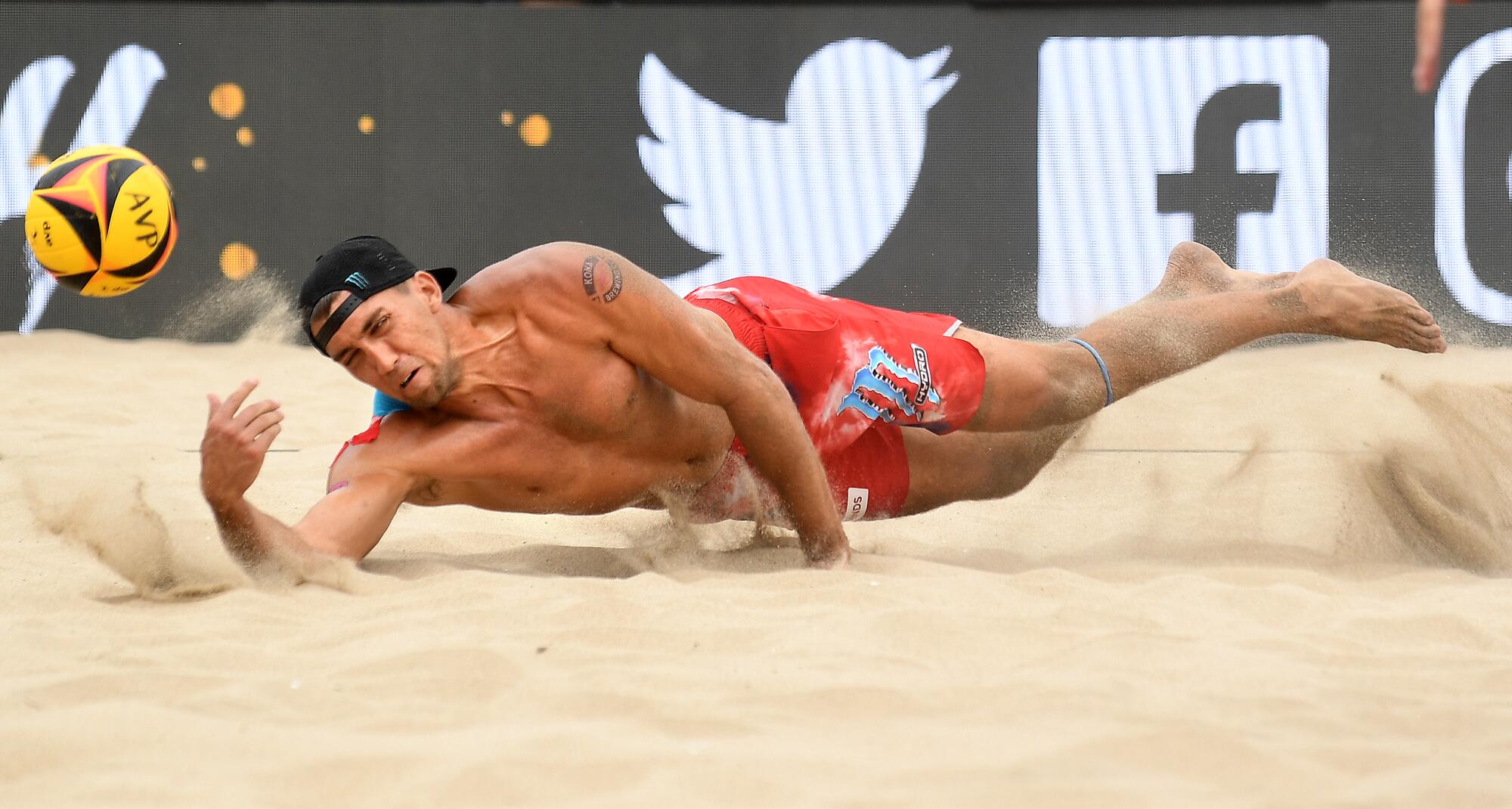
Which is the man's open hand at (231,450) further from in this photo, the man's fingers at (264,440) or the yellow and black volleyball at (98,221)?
the yellow and black volleyball at (98,221)

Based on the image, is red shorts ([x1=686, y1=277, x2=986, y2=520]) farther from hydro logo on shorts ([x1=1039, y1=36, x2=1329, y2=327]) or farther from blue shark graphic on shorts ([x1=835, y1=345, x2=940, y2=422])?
hydro logo on shorts ([x1=1039, y1=36, x2=1329, y2=327])

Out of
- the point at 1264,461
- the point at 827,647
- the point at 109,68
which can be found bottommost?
the point at 1264,461

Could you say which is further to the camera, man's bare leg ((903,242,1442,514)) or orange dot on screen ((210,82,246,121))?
orange dot on screen ((210,82,246,121))

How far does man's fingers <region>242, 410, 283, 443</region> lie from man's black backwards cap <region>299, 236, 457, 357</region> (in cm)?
18

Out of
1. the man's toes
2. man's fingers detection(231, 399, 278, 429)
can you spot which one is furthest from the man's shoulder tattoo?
the man's toes

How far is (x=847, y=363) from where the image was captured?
3119 millimetres

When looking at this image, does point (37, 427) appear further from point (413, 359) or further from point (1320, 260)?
point (1320, 260)

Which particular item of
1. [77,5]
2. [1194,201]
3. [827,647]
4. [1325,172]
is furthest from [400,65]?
[827,647]

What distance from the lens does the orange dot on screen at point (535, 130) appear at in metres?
6.57

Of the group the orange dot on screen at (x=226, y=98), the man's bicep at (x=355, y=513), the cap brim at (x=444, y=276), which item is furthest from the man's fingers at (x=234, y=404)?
the orange dot on screen at (x=226, y=98)

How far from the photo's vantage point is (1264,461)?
3.92 metres

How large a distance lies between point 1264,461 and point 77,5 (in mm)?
5803

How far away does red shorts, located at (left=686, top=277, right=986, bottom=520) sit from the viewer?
3.12 meters

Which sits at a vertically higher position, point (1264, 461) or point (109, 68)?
point (109, 68)
